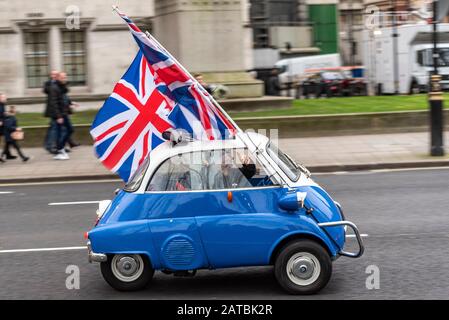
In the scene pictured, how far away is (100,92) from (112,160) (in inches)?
871

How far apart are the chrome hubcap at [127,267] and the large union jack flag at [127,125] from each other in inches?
53.6

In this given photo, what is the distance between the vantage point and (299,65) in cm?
4631

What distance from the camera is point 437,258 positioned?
8242 millimetres

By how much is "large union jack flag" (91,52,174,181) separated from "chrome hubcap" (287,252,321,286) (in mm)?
2157

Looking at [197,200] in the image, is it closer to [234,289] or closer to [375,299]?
[234,289]

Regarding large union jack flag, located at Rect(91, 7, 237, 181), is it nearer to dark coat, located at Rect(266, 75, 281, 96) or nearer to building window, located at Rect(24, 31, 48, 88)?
building window, located at Rect(24, 31, 48, 88)

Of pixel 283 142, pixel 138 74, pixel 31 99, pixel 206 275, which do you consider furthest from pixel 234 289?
pixel 31 99

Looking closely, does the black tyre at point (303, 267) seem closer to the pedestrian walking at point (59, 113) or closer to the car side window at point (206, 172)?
the car side window at point (206, 172)

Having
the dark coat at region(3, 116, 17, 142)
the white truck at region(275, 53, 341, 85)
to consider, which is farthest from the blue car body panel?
the white truck at region(275, 53, 341, 85)

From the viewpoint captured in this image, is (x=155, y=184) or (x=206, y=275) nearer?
(x=155, y=184)

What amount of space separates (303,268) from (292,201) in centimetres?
66

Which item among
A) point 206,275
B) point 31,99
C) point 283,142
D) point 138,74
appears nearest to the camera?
point 206,275

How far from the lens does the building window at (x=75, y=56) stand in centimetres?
3011
